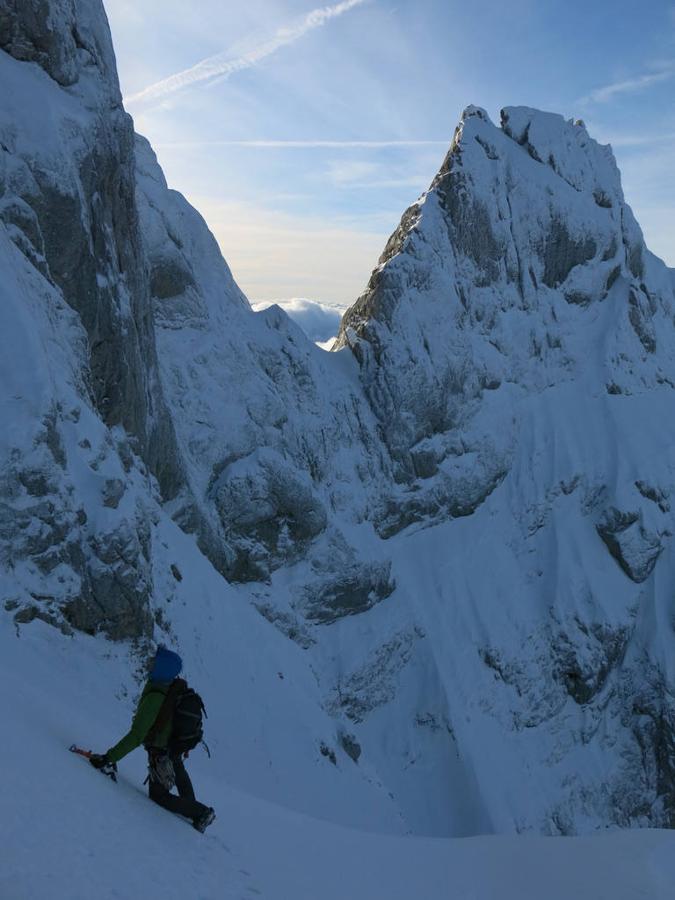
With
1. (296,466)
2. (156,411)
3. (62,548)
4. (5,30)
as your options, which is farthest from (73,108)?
(296,466)

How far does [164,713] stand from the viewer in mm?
6547

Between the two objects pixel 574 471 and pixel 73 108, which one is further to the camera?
pixel 574 471

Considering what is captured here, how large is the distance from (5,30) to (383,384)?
2340cm

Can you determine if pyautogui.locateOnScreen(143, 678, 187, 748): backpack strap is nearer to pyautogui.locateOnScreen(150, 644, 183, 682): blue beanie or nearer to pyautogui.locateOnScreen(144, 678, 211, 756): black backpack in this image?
pyautogui.locateOnScreen(144, 678, 211, 756): black backpack

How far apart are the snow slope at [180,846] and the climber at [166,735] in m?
0.13

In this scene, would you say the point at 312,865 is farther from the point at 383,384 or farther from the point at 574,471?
the point at 574,471

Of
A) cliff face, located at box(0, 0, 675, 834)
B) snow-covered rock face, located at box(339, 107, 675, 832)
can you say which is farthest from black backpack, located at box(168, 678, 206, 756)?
snow-covered rock face, located at box(339, 107, 675, 832)

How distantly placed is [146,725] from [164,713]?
19 cm

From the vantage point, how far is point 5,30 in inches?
656

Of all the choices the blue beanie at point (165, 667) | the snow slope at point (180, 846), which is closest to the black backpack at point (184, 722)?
the blue beanie at point (165, 667)

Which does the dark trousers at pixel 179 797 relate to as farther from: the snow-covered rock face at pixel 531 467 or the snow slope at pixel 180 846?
the snow-covered rock face at pixel 531 467

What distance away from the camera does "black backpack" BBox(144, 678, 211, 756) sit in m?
6.51

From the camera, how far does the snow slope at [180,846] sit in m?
4.72

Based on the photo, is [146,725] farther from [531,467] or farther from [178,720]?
[531,467]
